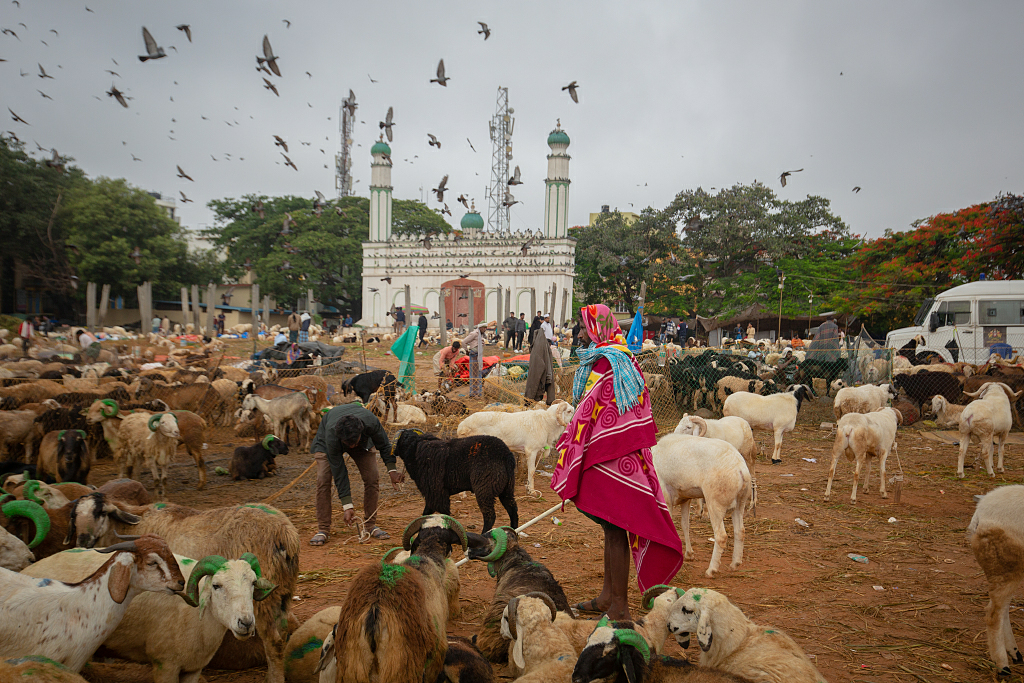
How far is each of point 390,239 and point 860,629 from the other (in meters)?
40.1

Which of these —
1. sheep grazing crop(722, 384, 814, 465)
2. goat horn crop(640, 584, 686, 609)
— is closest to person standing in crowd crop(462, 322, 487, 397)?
sheep grazing crop(722, 384, 814, 465)

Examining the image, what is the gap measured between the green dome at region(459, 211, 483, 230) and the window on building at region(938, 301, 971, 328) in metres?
29.8

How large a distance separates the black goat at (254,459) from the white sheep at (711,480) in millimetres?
5426

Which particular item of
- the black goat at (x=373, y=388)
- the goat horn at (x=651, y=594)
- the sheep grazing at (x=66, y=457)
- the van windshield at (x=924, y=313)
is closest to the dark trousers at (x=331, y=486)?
the black goat at (x=373, y=388)

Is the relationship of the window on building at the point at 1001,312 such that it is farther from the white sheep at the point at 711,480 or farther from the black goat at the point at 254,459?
the black goat at the point at 254,459

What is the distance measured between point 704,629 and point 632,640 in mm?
609

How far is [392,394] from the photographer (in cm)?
1089

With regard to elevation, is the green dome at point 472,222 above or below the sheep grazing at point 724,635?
above

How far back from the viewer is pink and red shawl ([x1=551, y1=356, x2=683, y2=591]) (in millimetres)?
3871

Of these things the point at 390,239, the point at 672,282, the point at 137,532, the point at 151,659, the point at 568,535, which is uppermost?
the point at 390,239

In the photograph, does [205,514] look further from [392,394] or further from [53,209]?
[53,209]

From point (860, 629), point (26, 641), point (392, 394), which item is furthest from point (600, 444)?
point (392, 394)

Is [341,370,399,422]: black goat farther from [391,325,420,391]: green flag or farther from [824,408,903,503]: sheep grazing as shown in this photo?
[824,408,903,503]: sheep grazing

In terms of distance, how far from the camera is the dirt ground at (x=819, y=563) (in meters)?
3.86
